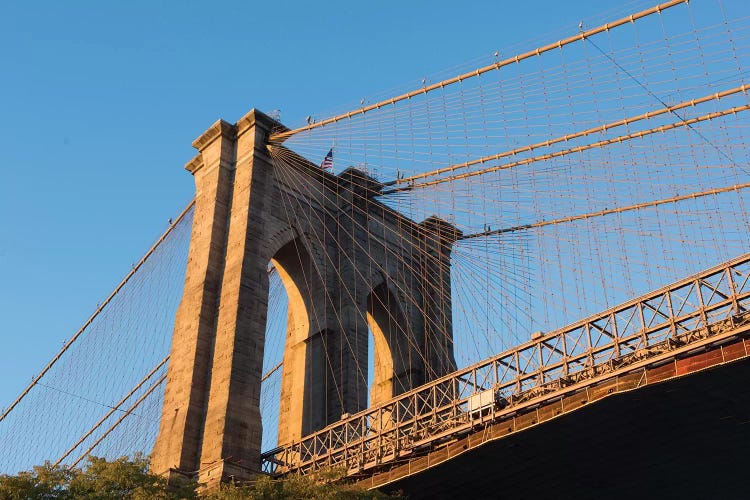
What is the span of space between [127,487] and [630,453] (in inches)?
634

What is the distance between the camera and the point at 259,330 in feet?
115

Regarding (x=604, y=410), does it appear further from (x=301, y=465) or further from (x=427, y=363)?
(x=427, y=363)

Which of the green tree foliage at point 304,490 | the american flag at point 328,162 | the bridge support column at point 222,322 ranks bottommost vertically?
the green tree foliage at point 304,490

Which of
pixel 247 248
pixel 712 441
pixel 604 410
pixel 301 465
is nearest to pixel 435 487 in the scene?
pixel 301 465

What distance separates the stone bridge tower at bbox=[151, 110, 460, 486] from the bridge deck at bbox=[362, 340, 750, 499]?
275 inches

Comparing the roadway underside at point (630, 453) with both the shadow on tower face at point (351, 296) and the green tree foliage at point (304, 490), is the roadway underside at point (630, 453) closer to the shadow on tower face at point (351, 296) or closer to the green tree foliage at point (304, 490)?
the green tree foliage at point (304, 490)

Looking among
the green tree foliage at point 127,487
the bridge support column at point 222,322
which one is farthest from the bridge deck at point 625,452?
the bridge support column at point 222,322

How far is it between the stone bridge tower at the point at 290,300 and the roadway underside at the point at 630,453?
7891mm

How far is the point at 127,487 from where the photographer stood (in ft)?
84.4

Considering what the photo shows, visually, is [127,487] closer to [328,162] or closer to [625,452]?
[625,452]

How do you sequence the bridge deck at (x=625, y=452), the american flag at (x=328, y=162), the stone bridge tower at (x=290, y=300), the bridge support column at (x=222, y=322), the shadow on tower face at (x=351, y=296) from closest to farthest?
the bridge deck at (x=625, y=452) → the bridge support column at (x=222, y=322) → the stone bridge tower at (x=290, y=300) → the shadow on tower face at (x=351, y=296) → the american flag at (x=328, y=162)

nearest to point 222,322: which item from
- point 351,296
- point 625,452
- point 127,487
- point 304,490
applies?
point 351,296

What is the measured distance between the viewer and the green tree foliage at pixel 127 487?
2477cm

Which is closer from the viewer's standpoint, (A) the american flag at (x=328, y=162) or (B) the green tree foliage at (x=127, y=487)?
(B) the green tree foliage at (x=127, y=487)
